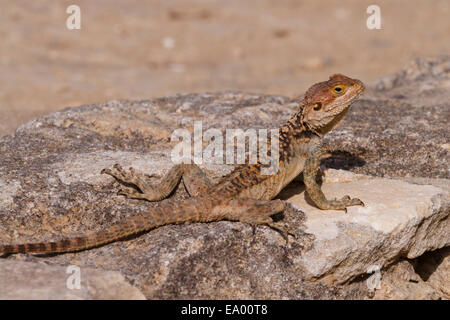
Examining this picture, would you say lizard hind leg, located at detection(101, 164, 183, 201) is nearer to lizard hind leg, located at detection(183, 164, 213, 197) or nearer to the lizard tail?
lizard hind leg, located at detection(183, 164, 213, 197)

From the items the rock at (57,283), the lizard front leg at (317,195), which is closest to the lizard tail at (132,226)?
the rock at (57,283)

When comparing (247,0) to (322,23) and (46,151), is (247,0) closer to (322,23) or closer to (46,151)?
(322,23)

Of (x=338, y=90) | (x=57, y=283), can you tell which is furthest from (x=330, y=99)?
(x=57, y=283)

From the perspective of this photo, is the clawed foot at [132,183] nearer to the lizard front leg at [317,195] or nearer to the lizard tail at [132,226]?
the lizard tail at [132,226]

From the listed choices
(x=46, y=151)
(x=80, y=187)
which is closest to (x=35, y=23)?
(x=46, y=151)

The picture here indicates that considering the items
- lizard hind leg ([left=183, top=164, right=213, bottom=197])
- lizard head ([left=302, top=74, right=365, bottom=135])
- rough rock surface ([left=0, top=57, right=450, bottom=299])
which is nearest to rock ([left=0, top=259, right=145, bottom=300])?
rough rock surface ([left=0, top=57, right=450, bottom=299])
